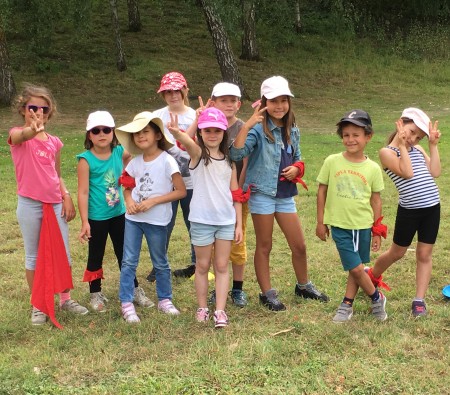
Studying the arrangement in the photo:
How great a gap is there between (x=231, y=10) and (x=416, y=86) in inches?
347

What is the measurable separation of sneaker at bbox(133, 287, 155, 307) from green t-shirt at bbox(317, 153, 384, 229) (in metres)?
1.58

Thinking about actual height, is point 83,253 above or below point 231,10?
below

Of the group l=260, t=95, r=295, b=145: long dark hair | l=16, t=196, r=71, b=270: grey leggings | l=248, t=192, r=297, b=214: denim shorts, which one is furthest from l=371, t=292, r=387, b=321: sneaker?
l=16, t=196, r=71, b=270: grey leggings

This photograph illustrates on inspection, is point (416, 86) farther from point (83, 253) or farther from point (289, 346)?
point (289, 346)

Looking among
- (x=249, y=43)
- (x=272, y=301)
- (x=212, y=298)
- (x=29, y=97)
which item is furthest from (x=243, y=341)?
(x=249, y=43)

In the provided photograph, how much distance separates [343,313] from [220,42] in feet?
47.9

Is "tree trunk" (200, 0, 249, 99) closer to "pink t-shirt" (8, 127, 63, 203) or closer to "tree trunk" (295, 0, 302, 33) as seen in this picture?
"tree trunk" (295, 0, 302, 33)

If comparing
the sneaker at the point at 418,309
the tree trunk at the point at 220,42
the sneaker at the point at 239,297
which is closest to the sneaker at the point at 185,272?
the sneaker at the point at 239,297

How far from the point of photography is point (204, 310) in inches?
170

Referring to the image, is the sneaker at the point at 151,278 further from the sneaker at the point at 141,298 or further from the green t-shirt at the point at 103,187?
the green t-shirt at the point at 103,187

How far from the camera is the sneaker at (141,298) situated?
4.68 m

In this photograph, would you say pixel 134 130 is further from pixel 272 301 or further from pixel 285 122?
pixel 272 301

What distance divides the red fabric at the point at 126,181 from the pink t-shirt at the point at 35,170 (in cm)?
50

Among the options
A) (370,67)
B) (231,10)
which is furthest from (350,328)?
(370,67)
